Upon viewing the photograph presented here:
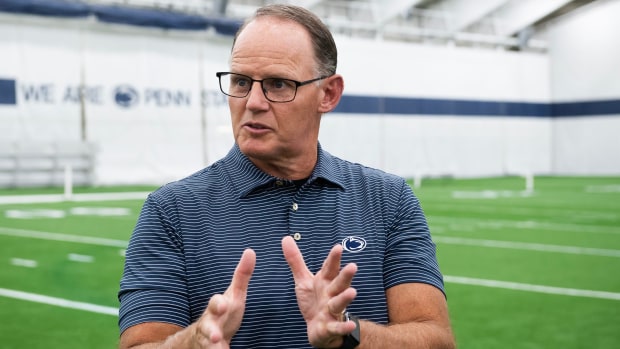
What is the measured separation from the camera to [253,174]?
269 cm

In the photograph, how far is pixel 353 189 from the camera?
110 inches

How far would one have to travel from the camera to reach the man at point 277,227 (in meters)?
2.44

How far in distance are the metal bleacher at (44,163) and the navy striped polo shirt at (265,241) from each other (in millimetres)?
18896

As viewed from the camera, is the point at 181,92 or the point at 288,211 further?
the point at 181,92

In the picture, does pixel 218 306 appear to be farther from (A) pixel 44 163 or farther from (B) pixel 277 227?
(A) pixel 44 163

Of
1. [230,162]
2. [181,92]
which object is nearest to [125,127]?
[181,92]

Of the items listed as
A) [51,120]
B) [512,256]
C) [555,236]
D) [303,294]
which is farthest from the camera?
[51,120]

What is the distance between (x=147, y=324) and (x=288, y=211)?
54 centimetres

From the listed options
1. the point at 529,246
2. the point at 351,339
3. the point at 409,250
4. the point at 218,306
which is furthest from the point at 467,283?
the point at 218,306

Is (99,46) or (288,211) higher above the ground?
(99,46)

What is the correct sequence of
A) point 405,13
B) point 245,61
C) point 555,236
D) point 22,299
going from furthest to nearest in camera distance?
point 405,13, point 555,236, point 22,299, point 245,61

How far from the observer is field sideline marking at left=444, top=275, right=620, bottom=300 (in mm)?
7465

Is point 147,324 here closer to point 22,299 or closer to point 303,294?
point 303,294

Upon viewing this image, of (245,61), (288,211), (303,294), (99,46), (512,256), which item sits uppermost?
(99,46)
